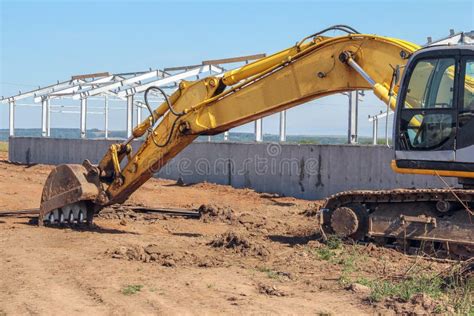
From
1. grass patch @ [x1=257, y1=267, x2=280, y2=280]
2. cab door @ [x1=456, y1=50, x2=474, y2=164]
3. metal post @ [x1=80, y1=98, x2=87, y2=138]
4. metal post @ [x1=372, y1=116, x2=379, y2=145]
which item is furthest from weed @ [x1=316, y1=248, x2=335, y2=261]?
metal post @ [x1=80, y1=98, x2=87, y2=138]

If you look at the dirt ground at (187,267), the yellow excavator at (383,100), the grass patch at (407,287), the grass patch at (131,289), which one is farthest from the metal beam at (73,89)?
the grass patch at (407,287)

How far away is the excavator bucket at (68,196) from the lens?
1244 cm

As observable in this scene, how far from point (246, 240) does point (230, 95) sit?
2219 mm

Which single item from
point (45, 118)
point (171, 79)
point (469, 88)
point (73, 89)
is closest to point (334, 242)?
point (469, 88)

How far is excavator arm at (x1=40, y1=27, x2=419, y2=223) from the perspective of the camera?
10094mm

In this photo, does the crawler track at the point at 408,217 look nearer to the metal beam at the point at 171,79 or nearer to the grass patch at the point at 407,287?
the grass patch at the point at 407,287

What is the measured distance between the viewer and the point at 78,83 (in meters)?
35.5

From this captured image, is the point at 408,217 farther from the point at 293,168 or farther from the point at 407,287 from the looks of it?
the point at 293,168

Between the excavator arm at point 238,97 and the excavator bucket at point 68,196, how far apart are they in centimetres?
2

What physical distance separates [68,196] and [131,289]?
4.99 m

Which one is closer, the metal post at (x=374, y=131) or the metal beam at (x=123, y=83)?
the metal post at (x=374, y=131)

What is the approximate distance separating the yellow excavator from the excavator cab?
1cm

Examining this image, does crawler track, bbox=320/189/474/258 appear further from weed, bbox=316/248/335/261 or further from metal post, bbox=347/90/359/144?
metal post, bbox=347/90/359/144

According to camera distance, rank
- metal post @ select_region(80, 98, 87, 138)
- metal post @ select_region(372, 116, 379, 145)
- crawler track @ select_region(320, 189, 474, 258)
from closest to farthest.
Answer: crawler track @ select_region(320, 189, 474, 258)
metal post @ select_region(372, 116, 379, 145)
metal post @ select_region(80, 98, 87, 138)
